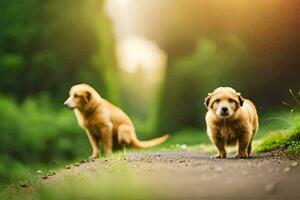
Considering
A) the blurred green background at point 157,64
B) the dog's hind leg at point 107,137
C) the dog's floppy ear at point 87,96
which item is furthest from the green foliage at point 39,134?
the dog's floppy ear at point 87,96

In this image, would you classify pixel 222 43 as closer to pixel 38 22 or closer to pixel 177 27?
pixel 177 27

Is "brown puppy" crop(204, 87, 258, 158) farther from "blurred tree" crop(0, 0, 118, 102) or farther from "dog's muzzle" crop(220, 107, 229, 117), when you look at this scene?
"blurred tree" crop(0, 0, 118, 102)

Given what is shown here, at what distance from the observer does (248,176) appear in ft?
13.5

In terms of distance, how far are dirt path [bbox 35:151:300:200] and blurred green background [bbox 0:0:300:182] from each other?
4294 millimetres

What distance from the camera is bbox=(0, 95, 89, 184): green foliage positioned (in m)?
9.78

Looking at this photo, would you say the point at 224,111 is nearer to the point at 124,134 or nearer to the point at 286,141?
the point at 286,141

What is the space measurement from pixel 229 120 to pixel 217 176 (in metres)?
1.21

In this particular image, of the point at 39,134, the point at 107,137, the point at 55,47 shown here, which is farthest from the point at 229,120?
the point at 55,47

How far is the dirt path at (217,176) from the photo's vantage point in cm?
375

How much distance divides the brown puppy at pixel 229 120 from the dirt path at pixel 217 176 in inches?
11.0

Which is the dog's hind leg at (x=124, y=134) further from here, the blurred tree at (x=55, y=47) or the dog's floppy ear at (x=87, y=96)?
the blurred tree at (x=55, y=47)

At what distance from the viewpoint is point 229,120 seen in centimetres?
533

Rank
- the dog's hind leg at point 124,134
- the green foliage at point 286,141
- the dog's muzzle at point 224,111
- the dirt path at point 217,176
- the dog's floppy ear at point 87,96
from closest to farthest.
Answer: the dirt path at point 217,176, the dog's muzzle at point 224,111, the green foliage at point 286,141, the dog's floppy ear at point 87,96, the dog's hind leg at point 124,134

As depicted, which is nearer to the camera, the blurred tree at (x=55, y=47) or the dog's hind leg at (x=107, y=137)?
the dog's hind leg at (x=107, y=137)
